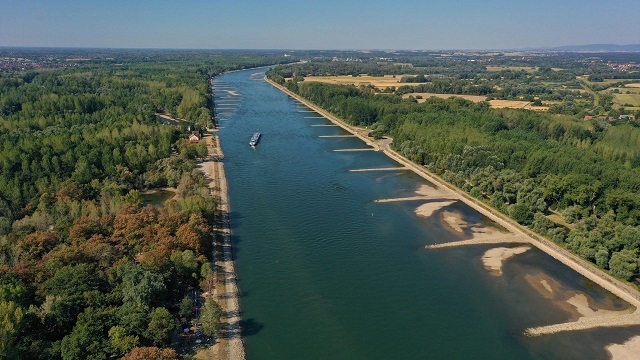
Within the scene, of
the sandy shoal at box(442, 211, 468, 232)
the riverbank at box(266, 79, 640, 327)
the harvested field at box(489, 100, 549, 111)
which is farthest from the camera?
the harvested field at box(489, 100, 549, 111)

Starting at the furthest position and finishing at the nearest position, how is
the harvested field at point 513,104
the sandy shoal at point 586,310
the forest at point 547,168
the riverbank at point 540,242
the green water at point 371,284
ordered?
the harvested field at point 513,104 → the forest at point 547,168 → the riverbank at point 540,242 → the sandy shoal at point 586,310 → the green water at point 371,284

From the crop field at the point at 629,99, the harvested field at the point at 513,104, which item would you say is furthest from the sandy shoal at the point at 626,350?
the crop field at the point at 629,99

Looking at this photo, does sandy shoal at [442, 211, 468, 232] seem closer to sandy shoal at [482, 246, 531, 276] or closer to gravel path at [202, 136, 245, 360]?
sandy shoal at [482, 246, 531, 276]

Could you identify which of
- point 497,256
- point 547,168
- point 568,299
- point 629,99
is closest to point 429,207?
point 497,256

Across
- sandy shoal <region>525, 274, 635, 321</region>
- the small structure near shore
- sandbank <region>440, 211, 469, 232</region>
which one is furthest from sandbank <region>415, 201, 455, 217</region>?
the small structure near shore

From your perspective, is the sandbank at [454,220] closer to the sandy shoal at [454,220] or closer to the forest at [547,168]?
the sandy shoal at [454,220]
